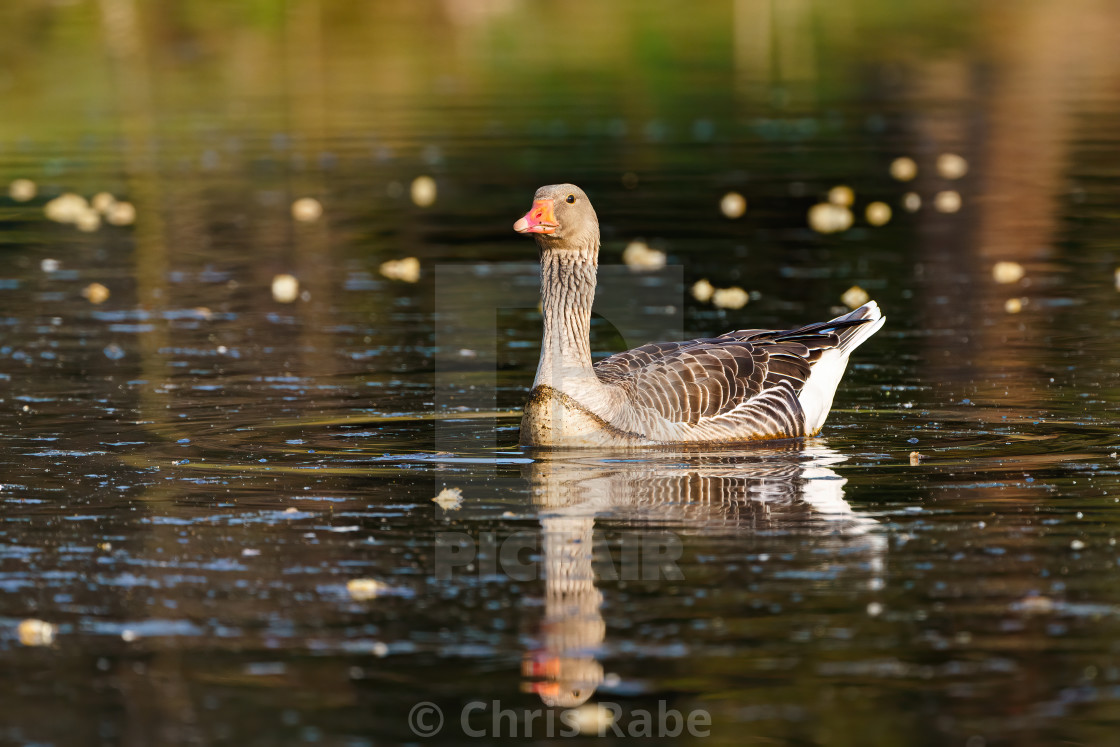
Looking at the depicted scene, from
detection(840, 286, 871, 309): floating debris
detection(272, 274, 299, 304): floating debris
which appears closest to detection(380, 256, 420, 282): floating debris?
detection(272, 274, 299, 304): floating debris

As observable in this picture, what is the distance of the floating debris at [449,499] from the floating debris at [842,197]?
545 inches

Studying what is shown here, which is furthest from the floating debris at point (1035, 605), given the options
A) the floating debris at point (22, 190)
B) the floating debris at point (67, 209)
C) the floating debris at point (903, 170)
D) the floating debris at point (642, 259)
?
the floating debris at point (22, 190)

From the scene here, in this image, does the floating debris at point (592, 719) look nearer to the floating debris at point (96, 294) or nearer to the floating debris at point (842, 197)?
the floating debris at point (96, 294)

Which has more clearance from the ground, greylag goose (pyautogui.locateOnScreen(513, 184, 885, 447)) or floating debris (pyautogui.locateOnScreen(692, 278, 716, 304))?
floating debris (pyautogui.locateOnScreen(692, 278, 716, 304))

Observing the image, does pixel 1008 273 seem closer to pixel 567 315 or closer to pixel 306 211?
pixel 567 315

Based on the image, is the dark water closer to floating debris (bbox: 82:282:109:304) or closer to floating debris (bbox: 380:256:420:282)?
floating debris (bbox: 82:282:109:304)

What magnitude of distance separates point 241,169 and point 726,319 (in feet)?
44.7

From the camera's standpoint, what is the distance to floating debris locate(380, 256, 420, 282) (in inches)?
741

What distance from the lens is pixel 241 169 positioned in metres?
27.5

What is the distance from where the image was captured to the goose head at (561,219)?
11258 millimetres

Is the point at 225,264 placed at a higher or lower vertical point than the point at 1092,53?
lower

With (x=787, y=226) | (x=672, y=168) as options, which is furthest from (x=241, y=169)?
(x=787, y=226)

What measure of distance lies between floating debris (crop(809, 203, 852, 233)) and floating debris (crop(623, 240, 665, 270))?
3.36 meters

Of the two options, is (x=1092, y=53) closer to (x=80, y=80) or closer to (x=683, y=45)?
(x=683, y=45)
